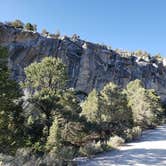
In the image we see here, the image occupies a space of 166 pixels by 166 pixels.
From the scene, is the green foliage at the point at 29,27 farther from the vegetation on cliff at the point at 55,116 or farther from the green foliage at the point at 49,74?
the green foliage at the point at 49,74

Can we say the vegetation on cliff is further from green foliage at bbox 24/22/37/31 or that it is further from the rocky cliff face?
green foliage at bbox 24/22/37/31

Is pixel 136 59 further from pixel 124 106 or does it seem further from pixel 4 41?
pixel 124 106

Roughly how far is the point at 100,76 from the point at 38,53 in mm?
12887

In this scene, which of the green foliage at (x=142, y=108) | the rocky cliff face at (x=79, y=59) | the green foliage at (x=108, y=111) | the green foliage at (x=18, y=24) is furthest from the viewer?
the green foliage at (x=18, y=24)

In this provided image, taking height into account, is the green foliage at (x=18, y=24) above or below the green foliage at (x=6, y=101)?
above

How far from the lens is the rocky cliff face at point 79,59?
5459 centimetres

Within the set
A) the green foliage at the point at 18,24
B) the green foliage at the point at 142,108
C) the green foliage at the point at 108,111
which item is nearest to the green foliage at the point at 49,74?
the green foliage at the point at 108,111

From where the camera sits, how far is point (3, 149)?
49.0 ft

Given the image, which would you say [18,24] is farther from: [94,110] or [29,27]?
[94,110]

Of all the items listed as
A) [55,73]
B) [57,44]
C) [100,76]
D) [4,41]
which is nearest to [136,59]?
[100,76]

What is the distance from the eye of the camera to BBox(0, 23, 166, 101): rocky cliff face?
54594 mm

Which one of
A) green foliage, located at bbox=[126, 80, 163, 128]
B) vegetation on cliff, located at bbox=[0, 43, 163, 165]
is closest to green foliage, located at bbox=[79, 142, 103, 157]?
vegetation on cliff, located at bbox=[0, 43, 163, 165]

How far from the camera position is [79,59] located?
58438 mm

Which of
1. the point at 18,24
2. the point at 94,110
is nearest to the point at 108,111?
the point at 94,110
